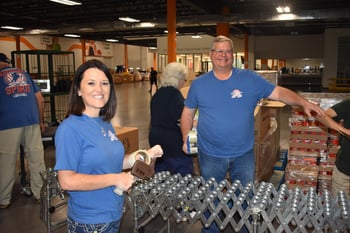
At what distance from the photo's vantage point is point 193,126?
9.48 feet

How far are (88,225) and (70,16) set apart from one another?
15.0m

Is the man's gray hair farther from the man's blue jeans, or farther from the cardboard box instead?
the cardboard box

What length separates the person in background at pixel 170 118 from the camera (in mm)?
3068

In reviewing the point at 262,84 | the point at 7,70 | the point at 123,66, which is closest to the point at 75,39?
the point at 123,66

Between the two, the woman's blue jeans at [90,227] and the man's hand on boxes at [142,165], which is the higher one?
the man's hand on boxes at [142,165]

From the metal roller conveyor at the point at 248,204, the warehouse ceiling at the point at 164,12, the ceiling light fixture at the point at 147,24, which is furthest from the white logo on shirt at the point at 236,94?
the ceiling light fixture at the point at 147,24

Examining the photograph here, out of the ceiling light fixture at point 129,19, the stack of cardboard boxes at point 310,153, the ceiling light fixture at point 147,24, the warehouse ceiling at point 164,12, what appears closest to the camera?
the stack of cardboard boxes at point 310,153

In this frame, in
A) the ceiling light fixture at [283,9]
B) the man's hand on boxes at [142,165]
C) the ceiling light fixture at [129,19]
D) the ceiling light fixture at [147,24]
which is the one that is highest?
the ceiling light fixture at [129,19]

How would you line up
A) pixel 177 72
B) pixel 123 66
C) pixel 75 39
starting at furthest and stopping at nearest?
pixel 123 66, pixel 75 39, pixel 177 72

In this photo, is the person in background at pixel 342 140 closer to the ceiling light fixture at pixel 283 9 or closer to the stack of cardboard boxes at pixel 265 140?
the stack of cardboard boxes at pixel 265 140

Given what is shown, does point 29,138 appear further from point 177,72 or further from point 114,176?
point 114,176

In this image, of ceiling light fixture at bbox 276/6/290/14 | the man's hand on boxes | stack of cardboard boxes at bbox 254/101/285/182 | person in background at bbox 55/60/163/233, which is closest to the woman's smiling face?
person in background at bbox 55/60/163/233

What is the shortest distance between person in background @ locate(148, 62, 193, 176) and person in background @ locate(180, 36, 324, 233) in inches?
22.2

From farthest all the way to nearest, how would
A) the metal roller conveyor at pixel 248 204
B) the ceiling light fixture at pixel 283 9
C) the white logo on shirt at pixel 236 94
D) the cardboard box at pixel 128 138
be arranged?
the ceiling light fixture at pixel 283 9 → the cardboard box at pixel 128 138 → the white logo on shirt at pixel 236 94 → the metal roller conveyor at pixel 248 204
